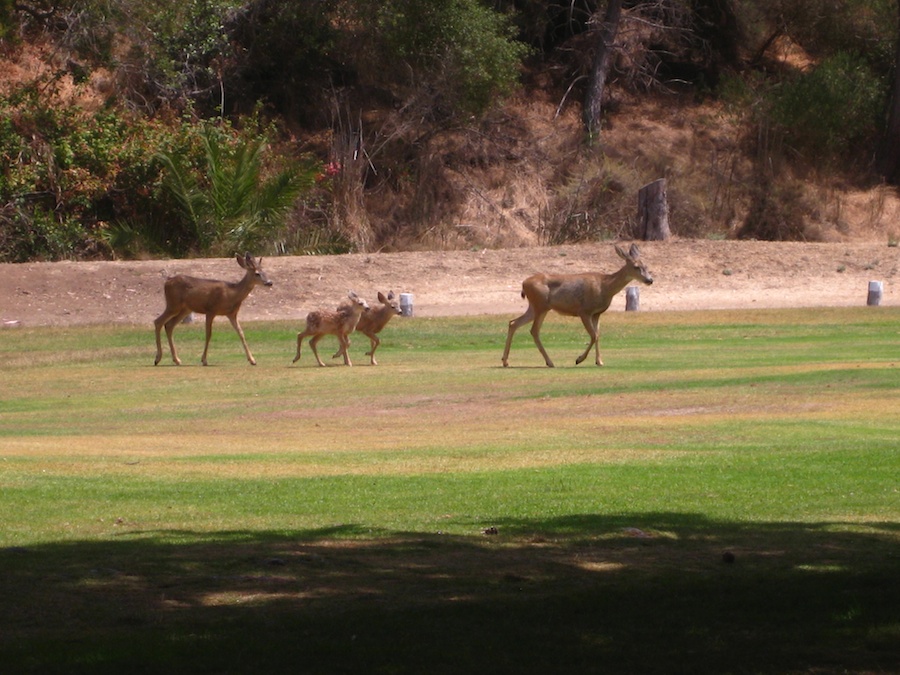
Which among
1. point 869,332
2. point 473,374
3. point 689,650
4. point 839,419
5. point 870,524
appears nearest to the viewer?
point 689,650

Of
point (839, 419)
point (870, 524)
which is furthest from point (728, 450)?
point (870, 524)

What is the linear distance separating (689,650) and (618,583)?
1.61 meters

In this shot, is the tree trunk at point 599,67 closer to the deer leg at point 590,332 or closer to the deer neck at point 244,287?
the deer neck at point 244,287

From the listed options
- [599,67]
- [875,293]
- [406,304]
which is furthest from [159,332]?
[599,67]

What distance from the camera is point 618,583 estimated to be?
7.94 m

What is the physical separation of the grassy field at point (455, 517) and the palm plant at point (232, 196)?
15710 millimetres

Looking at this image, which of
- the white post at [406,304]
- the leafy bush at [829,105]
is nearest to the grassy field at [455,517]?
the white post at [406,304]

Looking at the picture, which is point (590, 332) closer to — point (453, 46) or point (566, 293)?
point (566, 293)

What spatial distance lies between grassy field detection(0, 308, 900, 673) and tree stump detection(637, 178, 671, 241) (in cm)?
1796

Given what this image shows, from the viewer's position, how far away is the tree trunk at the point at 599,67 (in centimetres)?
4938

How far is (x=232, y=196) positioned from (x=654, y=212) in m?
12.4

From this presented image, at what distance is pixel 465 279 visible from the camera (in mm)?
37906

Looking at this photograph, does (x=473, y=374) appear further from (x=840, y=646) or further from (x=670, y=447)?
(x=840, y=646)

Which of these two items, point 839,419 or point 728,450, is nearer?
point 728,450
